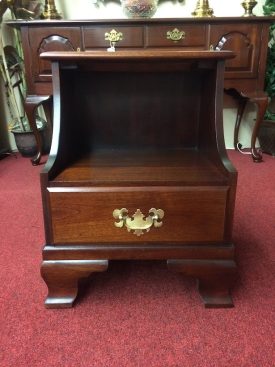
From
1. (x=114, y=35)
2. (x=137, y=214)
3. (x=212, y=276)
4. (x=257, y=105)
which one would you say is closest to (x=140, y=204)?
(x=137, y=214)

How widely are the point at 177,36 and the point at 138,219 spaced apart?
1.21m

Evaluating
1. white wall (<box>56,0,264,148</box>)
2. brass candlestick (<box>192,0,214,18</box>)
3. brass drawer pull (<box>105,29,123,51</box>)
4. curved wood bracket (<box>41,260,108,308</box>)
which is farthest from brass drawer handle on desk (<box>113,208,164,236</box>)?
white wall (<box>56,0,264,148</box>)

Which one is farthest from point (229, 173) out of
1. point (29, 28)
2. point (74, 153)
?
point (29, 28)

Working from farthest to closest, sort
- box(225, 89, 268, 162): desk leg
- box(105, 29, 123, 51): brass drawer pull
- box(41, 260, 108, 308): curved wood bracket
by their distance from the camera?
box(225, 89, 268, 162): desk leg, box(105, 29, 123, 51): brass drawer pull, box(41, 260, 108, 308): curved wood bracket

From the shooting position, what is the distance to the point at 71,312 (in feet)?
2.34

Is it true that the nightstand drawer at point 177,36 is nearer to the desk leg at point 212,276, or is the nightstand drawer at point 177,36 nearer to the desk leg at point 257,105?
the desk leg at point 257,105

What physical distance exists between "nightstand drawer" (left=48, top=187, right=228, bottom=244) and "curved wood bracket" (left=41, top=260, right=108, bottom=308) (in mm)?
51

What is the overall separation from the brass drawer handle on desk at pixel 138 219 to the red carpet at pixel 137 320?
200 millimetres

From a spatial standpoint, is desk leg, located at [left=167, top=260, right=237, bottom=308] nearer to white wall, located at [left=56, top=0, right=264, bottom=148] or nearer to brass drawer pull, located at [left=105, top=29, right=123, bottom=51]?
brass drawer pull, located at [left=105, top=29, right=123, bottom=51]

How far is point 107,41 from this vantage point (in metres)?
1.57

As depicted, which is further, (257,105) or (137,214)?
(257,105)

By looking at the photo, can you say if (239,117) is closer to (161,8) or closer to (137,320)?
(161,8)

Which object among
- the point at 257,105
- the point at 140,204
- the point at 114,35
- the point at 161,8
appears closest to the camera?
the point at 140,204

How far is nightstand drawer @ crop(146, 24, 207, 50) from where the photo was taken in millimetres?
1555
